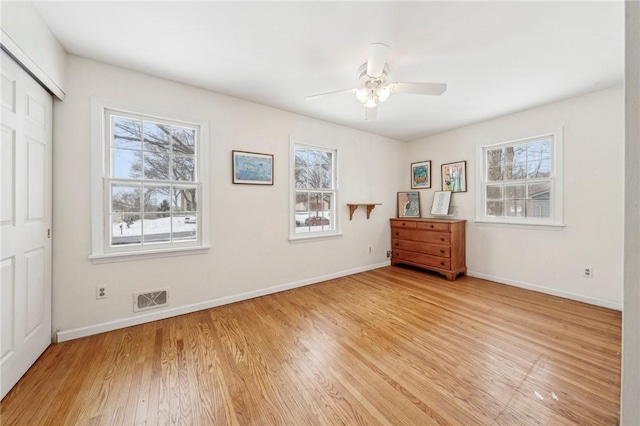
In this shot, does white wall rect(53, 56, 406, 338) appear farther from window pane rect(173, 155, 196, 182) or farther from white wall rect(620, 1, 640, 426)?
white wall rect(620, 1, 640, 426)

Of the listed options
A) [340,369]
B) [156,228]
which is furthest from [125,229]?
[340,369]

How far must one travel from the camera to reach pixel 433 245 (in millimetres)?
3910

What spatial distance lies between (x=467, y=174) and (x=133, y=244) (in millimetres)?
4528

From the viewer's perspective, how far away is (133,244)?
243 cm

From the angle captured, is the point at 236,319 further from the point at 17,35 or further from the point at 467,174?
the point at 467,174

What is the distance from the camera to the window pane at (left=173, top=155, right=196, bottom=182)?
2.66 m

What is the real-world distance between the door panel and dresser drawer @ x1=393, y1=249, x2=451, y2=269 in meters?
4.36

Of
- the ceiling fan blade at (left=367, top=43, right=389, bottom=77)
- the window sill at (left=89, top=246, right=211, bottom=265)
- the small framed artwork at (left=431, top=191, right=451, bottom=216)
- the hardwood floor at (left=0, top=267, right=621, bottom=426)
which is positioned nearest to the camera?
the hardwood floor at (left=0, top=267, right=621, bottom=426)

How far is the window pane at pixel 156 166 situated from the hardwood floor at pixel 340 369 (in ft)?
4.84

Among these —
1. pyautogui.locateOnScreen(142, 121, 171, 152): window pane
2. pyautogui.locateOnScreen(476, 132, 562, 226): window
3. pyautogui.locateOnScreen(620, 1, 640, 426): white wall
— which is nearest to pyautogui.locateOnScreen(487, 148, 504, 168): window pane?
pyautogui.locateOnScreen(476, 132, 562, 226): window

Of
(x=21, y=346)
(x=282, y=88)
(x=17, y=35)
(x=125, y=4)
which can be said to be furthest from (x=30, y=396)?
(x=282, y=88)

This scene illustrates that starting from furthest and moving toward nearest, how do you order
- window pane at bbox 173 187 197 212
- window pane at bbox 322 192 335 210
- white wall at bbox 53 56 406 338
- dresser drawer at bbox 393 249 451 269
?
1. window pane at bbox 322 192 335 210
2. dresser drawer at bbox 393 249 451 269
3. window pane at bbox 173 187 197 212
4. white wall at bbox 53 56 406 338

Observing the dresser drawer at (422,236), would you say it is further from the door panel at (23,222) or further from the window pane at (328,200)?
the door panel at (23,222)

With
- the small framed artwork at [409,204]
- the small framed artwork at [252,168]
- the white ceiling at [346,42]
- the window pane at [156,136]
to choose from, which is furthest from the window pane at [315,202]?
the window pane at [156,136]
